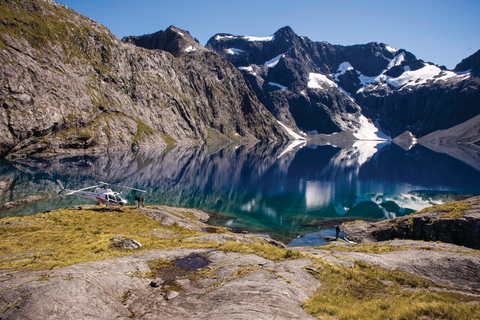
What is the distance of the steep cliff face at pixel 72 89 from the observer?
9500cm

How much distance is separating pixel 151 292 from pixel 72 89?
459ft

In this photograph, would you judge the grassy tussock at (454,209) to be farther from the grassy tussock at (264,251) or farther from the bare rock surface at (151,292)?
the bare rock surface at (151,292)

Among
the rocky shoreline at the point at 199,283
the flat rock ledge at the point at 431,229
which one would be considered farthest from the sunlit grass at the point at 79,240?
the flat rock ledge at the point at 431,229

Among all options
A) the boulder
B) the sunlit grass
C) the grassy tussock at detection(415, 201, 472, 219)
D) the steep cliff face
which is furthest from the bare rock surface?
the steep cliff face

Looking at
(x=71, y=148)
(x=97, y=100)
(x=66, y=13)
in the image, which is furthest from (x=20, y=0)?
(x=71, y=148)

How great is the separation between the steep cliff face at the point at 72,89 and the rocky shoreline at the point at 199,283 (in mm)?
103115

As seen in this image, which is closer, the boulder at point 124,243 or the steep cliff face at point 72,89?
the boulder at point 124,243

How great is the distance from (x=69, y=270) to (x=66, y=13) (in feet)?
683

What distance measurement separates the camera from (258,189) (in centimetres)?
7106

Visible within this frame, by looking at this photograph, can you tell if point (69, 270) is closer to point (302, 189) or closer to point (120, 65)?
point (302, 189)

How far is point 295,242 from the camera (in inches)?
1435

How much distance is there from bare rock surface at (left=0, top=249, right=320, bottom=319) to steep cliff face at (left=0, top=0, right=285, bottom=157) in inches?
4061

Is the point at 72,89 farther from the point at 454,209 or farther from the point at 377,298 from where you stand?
the point at 454,209

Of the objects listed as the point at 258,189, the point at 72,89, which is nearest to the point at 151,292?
the point at 258,189
